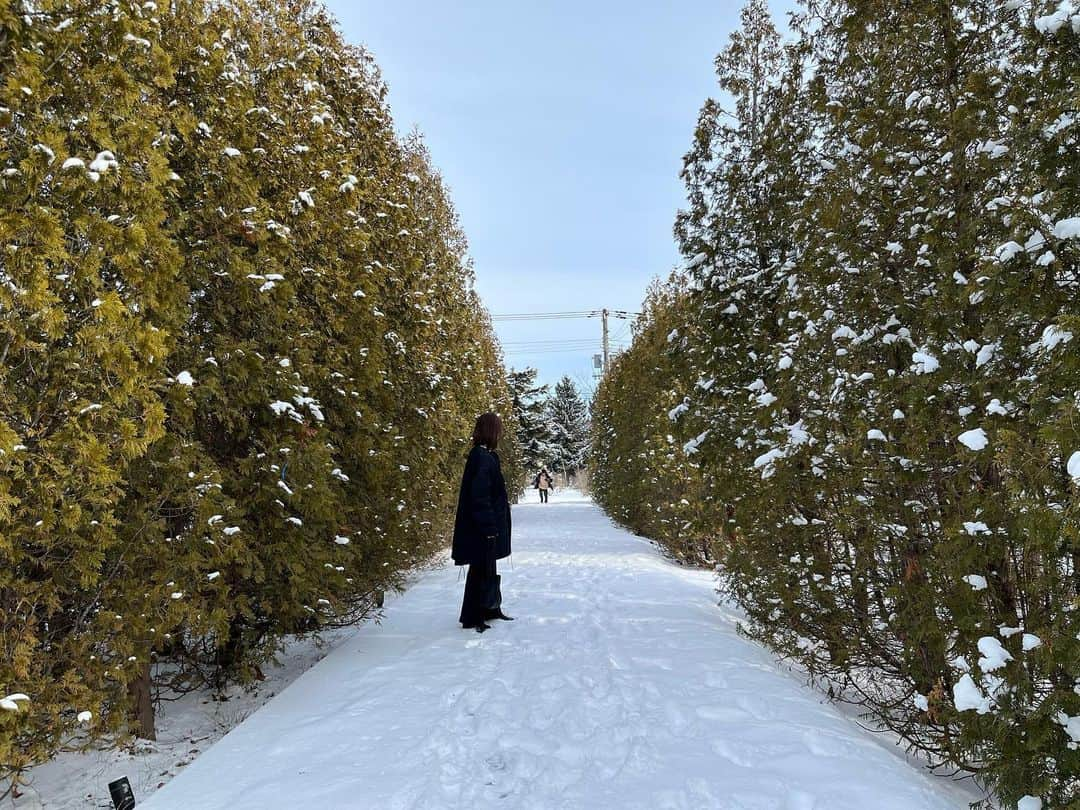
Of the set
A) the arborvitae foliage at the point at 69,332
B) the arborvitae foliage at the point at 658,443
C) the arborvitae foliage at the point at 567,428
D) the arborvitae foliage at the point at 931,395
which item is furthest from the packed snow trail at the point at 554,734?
the arborvitae foliage at the point at 567,428

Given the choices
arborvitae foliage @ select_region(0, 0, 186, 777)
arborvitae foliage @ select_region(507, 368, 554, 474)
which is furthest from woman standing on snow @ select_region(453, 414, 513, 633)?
arborvitae foliage @ select_region(507, 368, 554, 474)

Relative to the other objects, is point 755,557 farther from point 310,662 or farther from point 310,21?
point 310,21

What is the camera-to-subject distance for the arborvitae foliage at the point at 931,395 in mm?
2473

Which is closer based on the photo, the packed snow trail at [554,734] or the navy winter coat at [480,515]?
the packed snow trail at [554,734]

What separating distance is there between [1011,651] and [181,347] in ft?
16.2

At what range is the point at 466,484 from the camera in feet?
19.8

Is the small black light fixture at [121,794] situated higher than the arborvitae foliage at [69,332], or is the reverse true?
the arborvitae foliage at [69,332]

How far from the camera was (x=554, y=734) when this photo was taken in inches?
138

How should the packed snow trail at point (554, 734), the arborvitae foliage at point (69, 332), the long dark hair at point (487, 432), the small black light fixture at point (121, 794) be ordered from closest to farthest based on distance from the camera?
1. the arborvitae foliage at point (69, 332)
2. the packed snow trail at point (554, 734)
3. the small black light fixture at point (121, 794)
4. the long dark hair at point (487, 432)

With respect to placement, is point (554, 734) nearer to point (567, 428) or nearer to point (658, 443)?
point (658, 443)

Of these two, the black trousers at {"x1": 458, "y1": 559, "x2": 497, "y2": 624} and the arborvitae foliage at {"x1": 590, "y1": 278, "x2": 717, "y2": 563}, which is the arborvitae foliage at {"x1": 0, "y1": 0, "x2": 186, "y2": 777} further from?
the arborvitae foliage at {"x1": 590, "y1": 278, "x2": 717, "y2": 563}

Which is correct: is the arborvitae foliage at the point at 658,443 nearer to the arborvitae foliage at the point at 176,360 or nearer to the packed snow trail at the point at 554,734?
the packed snow trail at the point at 554,734

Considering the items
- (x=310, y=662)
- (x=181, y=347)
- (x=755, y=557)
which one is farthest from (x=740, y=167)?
(x=310, y=662)

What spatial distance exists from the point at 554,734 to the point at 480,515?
259 centimetres
